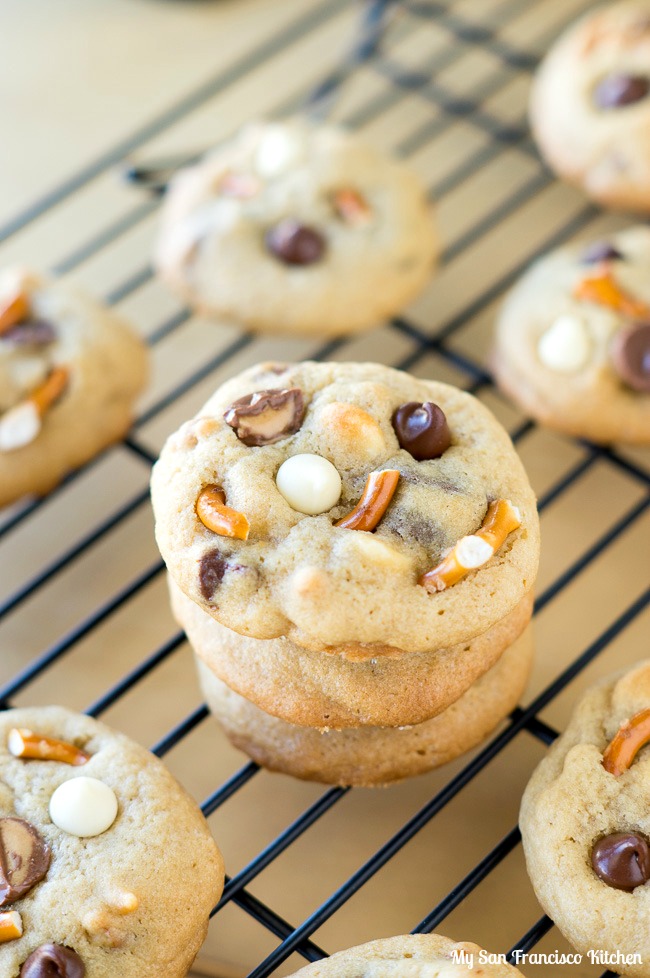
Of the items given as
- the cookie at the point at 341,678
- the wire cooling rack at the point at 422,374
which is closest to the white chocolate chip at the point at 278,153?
the wire cooling rack at the point at 422,374

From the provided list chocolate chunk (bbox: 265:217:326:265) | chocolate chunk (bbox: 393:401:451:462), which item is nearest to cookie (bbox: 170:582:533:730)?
chocolate chunk (bbox: 393:401:451:462)

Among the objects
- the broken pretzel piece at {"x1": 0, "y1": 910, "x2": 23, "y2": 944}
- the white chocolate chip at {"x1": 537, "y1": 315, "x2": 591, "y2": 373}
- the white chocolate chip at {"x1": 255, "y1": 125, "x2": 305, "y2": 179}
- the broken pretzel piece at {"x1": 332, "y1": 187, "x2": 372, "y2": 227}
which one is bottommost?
the white chocolate chip at {"x1": 537, "y1": 315, "x2": 591, "y2": 373}

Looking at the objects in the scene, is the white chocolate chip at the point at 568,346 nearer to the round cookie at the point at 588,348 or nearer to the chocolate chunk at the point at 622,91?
the round cookie at the point at 588,348

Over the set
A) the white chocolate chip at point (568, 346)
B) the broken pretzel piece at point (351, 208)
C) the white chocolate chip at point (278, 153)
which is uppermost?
the white chocolate chip at point (278, 153)

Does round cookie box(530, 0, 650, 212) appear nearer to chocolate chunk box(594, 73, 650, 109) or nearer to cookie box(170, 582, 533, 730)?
chocolate chunk box(594, 73, 650, 109)

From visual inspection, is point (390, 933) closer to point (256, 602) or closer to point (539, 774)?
point (539, 774)

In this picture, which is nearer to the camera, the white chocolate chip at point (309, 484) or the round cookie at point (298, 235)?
the white chocolate chip at point (309, 484)
